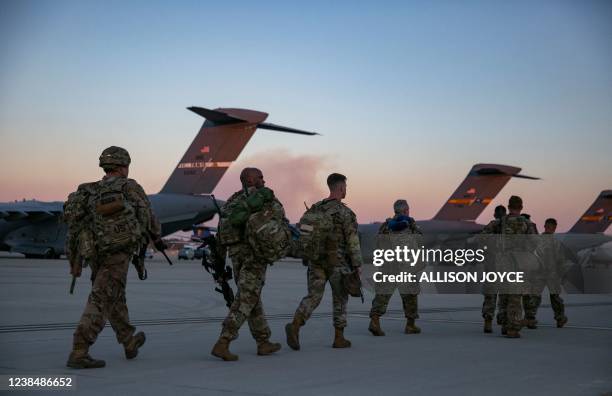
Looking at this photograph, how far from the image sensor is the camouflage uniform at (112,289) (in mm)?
7188

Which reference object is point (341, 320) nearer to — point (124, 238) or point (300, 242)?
point (300, 242)

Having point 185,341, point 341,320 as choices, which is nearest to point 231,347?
point 185,341

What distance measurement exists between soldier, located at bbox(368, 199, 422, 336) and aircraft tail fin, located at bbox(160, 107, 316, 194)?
31.5m

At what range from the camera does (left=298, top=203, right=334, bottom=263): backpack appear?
28.7 ft

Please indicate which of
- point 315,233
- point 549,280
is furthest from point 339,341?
point 549,280

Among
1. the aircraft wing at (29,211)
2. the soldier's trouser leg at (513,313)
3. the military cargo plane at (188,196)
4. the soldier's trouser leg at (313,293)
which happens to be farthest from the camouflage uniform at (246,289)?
the aircraft wing at (29,211)

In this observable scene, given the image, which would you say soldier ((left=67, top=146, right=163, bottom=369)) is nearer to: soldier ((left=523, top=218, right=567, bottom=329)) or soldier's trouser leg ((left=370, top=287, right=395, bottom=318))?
soldier's trouser leg ((left=370, top=287, right=395, bottom=318))

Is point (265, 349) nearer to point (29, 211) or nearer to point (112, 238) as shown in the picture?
point (112, 238)

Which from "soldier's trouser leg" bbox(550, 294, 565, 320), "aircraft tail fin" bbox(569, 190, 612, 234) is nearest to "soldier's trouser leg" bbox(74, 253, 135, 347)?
"soldier's trouser leg" bbox(550, 294, 565, 320)

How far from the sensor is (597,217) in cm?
6094

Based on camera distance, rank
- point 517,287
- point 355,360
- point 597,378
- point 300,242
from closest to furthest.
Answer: point 597,378 < point 355,360 < point 300,242 < point 517,287

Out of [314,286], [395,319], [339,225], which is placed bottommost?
[395,319]

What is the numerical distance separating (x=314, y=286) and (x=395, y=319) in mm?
4231

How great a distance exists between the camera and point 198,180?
42.8 metres
